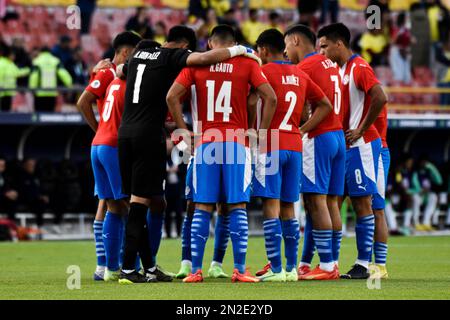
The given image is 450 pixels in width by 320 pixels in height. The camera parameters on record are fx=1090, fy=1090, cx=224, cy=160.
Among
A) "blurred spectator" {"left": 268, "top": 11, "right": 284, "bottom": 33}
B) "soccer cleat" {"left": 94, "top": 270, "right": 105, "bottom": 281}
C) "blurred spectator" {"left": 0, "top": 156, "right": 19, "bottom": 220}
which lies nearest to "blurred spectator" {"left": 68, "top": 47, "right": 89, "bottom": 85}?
"blurred spectator" {"left": 0, "top": 156, "right": 19, "bottom": 220}

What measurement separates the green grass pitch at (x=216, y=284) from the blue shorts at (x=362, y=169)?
0.94m

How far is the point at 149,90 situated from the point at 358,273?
2.82m

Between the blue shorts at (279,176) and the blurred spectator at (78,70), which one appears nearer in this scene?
the blue shorts at (279,176)

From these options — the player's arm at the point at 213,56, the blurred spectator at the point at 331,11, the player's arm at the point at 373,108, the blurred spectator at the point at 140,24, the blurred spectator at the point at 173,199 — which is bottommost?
the blurred spectator at the point at 173,199

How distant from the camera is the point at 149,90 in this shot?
31.9 ft

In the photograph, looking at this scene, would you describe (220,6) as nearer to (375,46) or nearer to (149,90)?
(375,46)

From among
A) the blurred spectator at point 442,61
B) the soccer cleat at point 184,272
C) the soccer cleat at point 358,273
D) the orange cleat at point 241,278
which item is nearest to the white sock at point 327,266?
the soccer cleat at point 358,273

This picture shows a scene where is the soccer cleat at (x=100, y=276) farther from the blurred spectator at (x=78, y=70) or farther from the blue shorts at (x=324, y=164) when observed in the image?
the blurred spectator at (x=78, y=70)

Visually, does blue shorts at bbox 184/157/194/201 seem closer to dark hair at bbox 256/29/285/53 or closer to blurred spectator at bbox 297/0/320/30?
dark hair at bbox 256/29/285/53

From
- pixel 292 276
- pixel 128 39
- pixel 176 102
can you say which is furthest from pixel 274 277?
pixel 128 39

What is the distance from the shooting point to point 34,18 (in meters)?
25.0

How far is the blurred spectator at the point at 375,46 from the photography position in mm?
25703

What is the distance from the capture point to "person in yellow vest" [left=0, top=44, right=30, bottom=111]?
22172mm
